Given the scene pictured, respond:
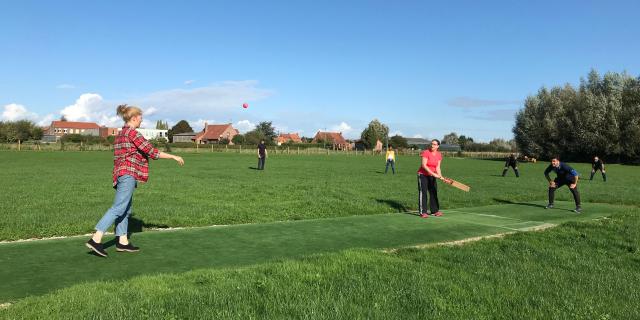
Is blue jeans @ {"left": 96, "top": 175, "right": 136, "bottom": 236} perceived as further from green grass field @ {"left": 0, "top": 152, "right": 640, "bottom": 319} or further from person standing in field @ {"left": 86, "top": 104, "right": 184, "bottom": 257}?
green grass field @ {"left": 0, "top": 152, "right": 640, "bottom": 319}

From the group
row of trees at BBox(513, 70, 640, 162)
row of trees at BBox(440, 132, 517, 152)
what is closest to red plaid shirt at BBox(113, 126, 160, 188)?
row of trees at BBox(513, 70, 640, 162)

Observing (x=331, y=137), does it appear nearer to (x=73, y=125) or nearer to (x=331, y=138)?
(x=331, y=138)

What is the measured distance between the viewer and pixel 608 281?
5684 millimetres

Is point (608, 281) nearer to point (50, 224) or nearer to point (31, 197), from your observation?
point (50, 224)

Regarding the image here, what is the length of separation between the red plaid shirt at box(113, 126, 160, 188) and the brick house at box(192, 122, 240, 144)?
12166 centimetres

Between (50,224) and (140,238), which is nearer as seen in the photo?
(140,238)

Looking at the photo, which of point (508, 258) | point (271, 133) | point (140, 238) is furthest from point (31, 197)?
point (271, 133)

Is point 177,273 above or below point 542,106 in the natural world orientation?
below

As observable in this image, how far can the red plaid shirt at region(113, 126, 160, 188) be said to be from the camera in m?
6.05

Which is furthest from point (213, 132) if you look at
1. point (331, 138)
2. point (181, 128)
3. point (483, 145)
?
point (483, 145)

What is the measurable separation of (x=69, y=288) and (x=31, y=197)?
32.1ft

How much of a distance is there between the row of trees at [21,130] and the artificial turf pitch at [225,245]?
265 ft

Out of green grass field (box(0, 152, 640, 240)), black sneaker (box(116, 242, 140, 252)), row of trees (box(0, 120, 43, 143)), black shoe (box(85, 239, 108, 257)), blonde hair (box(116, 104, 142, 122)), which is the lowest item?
green grass field (box(0, 152, 640, 240))

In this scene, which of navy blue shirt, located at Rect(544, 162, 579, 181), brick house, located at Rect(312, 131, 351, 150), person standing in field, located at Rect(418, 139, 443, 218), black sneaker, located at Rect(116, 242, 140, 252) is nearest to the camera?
black sneaker, located at Rect(116, 242, 140, 252)
